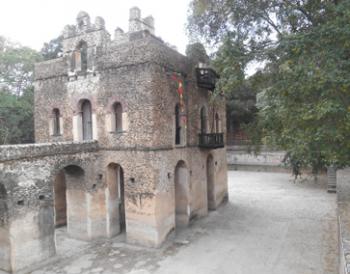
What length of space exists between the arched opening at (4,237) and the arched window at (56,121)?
5.64 meters

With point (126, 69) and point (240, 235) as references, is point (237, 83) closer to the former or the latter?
point (126, 69)

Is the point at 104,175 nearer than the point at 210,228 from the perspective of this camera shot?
Yes

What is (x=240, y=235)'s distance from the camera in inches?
533

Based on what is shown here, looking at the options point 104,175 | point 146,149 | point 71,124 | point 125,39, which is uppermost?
point 125,39

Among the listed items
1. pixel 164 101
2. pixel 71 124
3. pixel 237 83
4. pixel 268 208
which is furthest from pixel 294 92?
pixel 268 208

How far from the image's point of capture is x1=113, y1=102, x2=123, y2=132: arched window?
1342cm

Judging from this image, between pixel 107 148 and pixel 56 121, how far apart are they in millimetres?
3877

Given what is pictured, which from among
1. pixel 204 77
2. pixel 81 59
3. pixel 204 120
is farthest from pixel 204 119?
pixel 81 59

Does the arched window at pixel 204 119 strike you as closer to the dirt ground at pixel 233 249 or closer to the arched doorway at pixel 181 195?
the arched doorway at pixel 181 195

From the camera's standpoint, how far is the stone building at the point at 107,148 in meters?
10.6

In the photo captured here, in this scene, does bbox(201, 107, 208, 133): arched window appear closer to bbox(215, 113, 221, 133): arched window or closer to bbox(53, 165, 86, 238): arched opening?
bbox(215, 113, 221, 133): arched window

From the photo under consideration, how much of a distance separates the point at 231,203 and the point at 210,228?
17.5 ft

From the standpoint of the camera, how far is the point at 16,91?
30.2 m

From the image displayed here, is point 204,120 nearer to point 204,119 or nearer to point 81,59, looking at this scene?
point 204,119
